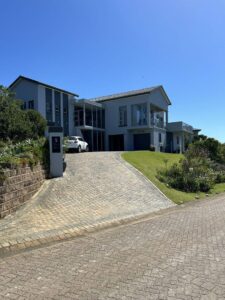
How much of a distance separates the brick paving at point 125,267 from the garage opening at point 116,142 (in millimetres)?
35048

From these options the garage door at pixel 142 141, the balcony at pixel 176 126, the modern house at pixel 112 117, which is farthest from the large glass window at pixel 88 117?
the balcony at pixel 176 126

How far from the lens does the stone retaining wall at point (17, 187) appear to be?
1066 cm

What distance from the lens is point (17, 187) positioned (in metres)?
11.7

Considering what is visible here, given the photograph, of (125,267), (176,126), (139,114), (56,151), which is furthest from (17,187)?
(176,126)

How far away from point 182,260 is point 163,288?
1.51 metres

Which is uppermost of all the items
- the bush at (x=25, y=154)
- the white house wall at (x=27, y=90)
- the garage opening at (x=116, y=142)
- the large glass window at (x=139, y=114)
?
the white house wall at (x=27, y=90)

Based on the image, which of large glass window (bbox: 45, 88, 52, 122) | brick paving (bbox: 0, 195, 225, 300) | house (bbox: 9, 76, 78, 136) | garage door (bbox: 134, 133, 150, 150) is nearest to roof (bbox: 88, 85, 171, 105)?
garage door (bbox: 134, 133, 150, 150)

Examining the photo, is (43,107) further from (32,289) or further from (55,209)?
(32,289)

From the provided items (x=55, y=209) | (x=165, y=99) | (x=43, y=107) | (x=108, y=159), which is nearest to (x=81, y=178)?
(x=55, y=209)

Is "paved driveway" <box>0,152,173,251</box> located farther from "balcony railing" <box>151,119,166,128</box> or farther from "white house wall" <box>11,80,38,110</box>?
"balcony railing" <box>151,119,166,128</box>

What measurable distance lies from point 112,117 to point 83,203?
3292cm

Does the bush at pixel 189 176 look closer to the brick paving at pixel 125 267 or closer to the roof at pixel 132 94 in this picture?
the brick paving at pixel 125 267

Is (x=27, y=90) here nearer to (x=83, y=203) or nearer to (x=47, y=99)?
(x=47, y=99)

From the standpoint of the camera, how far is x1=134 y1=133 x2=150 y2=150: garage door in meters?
43.4
